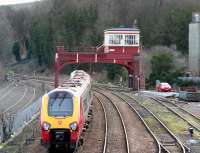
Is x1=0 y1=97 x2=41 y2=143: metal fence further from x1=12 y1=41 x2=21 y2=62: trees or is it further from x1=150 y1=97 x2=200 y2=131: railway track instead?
x1=12 y1=41 x2=21 y2=62: trees

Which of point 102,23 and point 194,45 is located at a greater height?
point 102,23

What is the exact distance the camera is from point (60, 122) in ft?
76.4

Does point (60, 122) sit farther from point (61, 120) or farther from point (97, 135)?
point (97, 135)

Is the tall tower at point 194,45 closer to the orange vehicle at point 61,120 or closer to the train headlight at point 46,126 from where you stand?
the orange vehicle at point 61,120

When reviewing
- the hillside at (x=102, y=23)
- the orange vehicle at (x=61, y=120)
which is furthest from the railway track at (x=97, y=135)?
the hillside at (x=102, y=23)

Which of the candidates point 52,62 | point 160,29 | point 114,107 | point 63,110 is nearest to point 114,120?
point 114,107

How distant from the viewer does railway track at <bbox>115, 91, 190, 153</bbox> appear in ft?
A: 81.7

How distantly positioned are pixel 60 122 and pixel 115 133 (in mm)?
6836

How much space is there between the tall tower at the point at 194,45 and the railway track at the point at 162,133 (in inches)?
1354

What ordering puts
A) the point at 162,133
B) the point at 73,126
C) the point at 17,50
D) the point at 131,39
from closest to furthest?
the point at 73,126 < the point at 162,133 < the point at 131,39 < the point at 17,50

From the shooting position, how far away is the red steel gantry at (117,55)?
67.2 metres

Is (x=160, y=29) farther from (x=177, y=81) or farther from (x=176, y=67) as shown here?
(x=177, y=81)

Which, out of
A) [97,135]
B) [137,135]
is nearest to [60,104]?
[97,135]

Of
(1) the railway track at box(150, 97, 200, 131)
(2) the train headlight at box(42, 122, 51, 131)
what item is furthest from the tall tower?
(2) the train headlight at box(42, 122, 51, 131)
